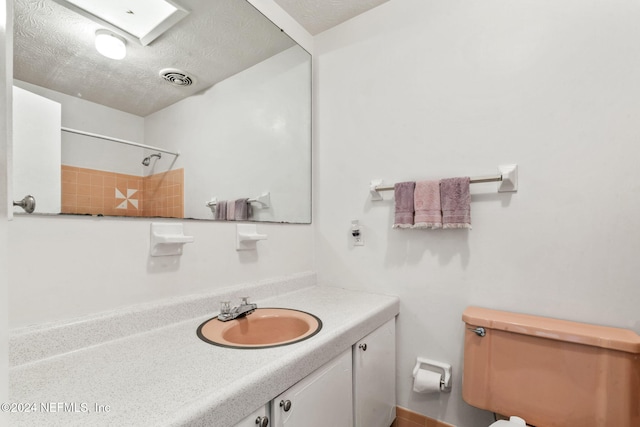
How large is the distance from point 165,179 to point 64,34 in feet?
1.70

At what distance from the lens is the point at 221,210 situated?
1279mm

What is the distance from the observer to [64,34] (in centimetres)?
89

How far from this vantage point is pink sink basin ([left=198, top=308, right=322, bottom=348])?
1.08m

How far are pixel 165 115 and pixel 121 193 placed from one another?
1.16 feet

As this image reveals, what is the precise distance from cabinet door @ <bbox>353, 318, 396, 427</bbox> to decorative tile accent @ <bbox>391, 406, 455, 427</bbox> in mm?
37

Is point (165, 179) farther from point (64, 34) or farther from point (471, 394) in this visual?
point (471, 394)

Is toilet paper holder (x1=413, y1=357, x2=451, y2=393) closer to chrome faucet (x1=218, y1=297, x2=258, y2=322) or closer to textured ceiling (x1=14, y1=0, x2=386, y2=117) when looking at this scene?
chrome faucet (x1=218, y1=297, x2=258, y2=322)

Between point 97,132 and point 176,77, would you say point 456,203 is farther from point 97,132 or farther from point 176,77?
point 97,132

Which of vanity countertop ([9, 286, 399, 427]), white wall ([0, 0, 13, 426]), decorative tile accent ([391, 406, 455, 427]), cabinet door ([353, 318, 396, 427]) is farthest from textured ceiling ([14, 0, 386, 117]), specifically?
decorative tile accent ([391, 406, 455, 427])

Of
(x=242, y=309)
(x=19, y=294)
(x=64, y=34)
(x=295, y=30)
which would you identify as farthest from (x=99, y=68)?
(x=295, y=30)

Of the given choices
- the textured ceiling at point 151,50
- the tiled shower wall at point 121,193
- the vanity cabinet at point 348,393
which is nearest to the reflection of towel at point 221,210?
the tiled shower wall at point 121,193

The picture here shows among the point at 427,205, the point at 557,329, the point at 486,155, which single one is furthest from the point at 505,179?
the point at 557,329

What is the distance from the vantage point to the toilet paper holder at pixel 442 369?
131cm

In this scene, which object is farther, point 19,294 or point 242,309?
point 242,309
